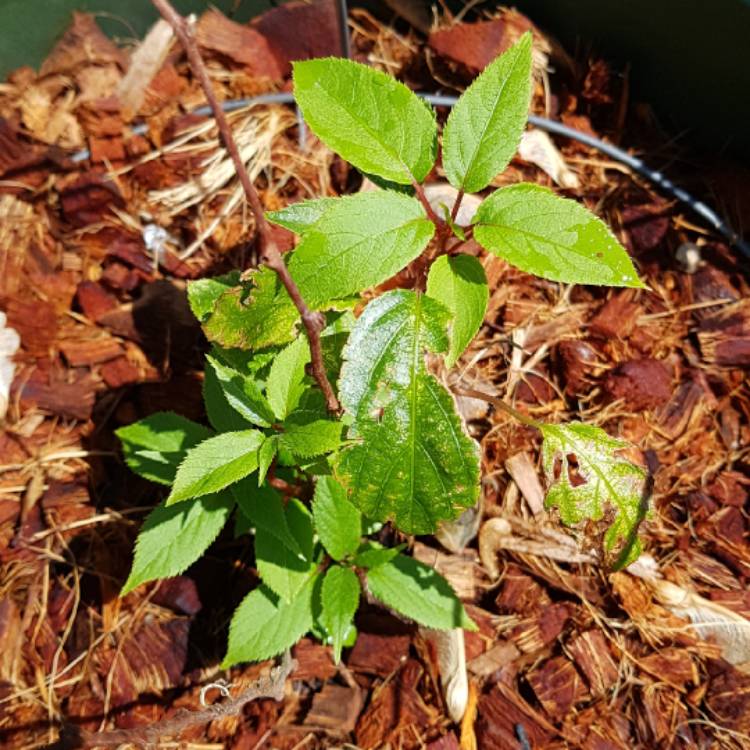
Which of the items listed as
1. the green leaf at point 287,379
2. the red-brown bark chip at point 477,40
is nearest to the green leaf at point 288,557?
the green leaf at point 287,379

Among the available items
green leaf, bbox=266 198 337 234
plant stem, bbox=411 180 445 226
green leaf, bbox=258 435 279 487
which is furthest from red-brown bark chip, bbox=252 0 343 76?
green leaf, bbox=258 435 279 487

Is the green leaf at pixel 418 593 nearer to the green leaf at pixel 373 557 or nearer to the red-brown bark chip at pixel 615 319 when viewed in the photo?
the green leaf at pixel 373 557

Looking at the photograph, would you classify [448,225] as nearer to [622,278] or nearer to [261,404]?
[622,278]

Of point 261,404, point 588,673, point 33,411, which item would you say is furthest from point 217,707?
point 33,411

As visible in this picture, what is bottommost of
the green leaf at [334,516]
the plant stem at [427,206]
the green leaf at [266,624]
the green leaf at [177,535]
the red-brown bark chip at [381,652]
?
the red-brown bark chip at [381,652]

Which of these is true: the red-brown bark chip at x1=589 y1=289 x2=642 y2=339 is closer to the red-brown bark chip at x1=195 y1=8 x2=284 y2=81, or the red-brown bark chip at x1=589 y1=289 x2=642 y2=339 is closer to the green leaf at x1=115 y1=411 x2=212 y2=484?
the green leaf at x1=115 y1=411 x2=212 y2=484
